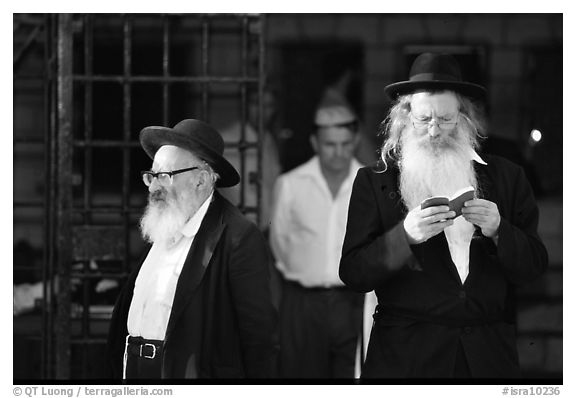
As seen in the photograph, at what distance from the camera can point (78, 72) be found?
17.6 feet

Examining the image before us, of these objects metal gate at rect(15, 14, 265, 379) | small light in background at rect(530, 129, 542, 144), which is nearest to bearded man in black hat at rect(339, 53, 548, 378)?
small light in background at rect(530, 129, 542, 144)

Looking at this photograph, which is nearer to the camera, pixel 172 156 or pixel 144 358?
pixel 144 358

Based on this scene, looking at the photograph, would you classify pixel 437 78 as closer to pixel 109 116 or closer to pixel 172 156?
pixel 172 156

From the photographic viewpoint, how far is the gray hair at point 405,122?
4602mm

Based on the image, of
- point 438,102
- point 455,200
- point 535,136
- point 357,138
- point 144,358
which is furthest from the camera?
point 357,138

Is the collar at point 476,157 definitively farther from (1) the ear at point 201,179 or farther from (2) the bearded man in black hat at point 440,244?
(1) the ear at point 201,179

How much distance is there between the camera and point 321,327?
547 centimetres

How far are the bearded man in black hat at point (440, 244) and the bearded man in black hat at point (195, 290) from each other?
1.72 ft

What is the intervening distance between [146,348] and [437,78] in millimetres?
2012

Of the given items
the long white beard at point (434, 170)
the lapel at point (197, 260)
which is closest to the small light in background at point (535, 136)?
the long white beard at point (434, 170)

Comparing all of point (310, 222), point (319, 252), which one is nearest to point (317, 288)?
point (319, 252)

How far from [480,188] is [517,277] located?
0.51 m
